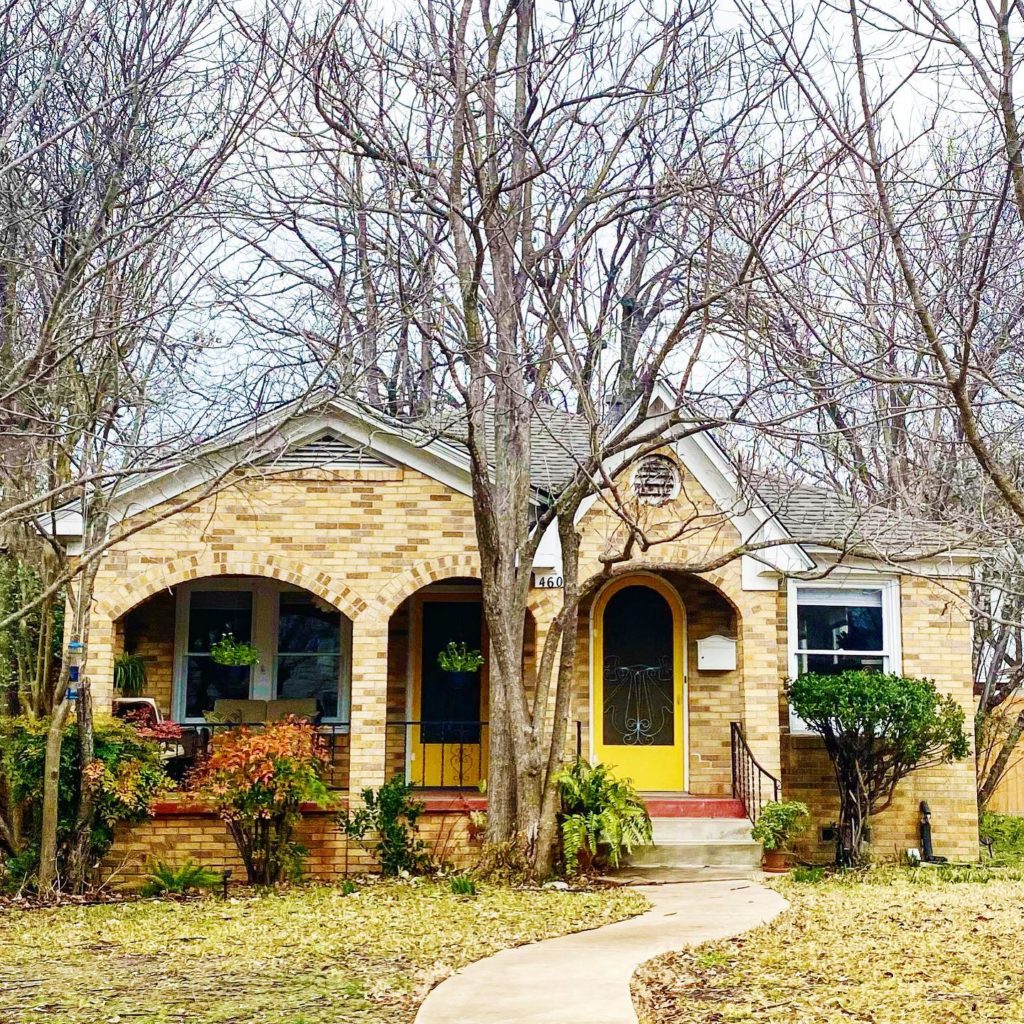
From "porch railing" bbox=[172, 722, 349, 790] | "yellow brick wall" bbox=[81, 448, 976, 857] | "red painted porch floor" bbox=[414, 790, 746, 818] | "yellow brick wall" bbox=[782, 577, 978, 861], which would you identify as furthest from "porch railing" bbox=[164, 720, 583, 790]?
"yellow brick wall" bbox=[782, 577, 978, 861]

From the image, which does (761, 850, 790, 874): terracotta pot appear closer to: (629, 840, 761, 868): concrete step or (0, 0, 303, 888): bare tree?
(629, 840, 761, 868): concrete step

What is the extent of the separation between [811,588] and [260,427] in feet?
22.8

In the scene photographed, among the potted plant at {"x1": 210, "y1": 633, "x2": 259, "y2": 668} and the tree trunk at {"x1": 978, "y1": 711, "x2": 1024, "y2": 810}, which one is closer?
the potted plant at {"x1": 210, "y1": 633, "x2": 259, "y2": 668}

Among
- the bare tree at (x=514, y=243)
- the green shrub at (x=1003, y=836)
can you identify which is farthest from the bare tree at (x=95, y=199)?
the green shrub at (x=1003, y=836)

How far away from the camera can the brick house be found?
13.8 metres

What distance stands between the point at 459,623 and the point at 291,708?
7.69ft

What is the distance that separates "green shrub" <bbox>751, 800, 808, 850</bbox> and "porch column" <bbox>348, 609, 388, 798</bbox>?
408 cm

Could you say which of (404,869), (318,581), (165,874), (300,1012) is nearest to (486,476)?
(318,581)

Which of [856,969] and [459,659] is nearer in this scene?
[856,969]

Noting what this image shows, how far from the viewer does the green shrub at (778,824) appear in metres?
13.3

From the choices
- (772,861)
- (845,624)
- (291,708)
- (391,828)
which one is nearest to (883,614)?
(845,624)

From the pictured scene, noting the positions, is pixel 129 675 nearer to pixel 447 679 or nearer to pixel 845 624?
pixel 447 679

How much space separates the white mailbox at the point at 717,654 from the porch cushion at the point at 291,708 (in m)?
4.80

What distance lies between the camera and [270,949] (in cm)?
932
